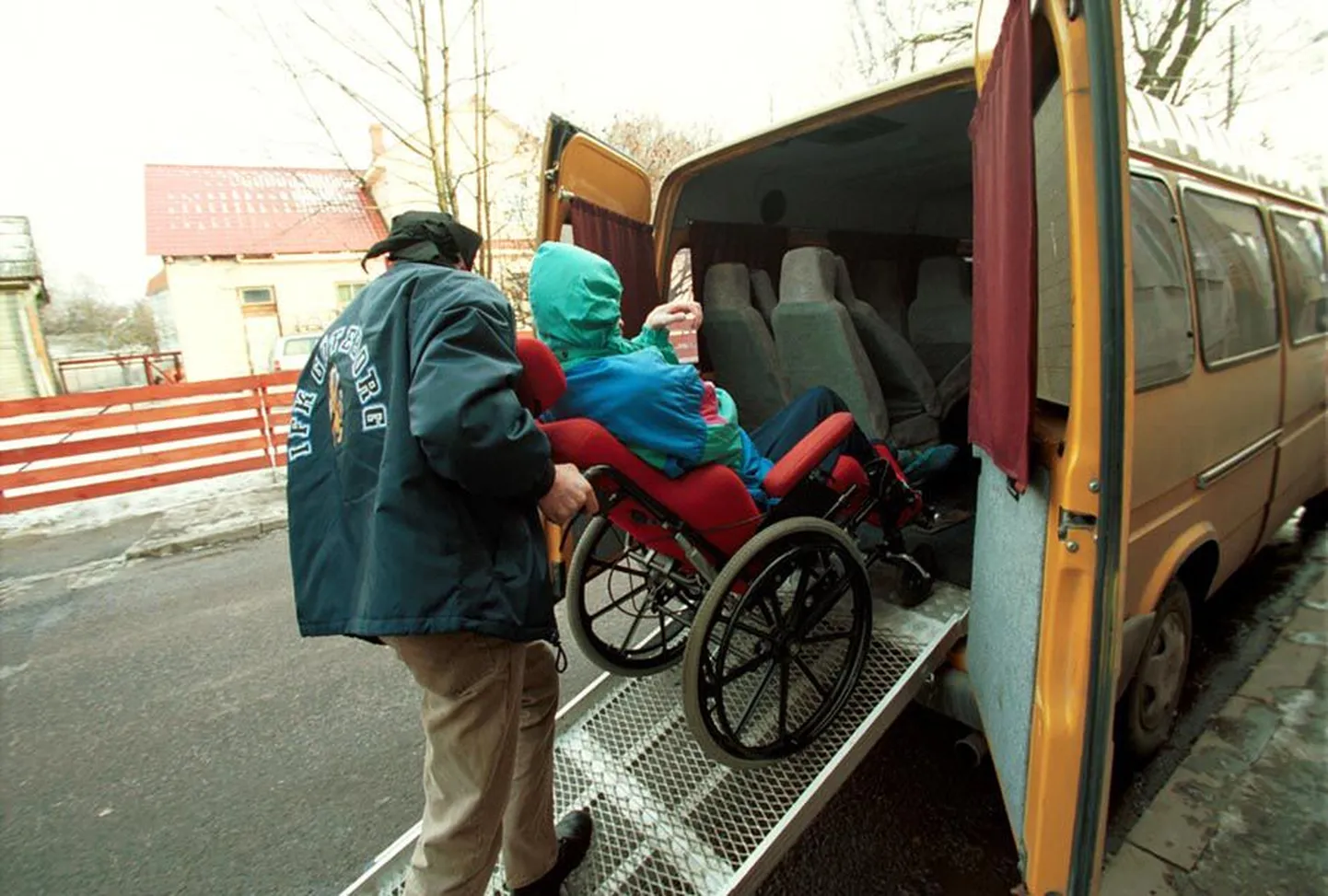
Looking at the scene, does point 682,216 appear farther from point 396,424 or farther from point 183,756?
point 183,756

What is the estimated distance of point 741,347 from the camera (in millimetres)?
4035

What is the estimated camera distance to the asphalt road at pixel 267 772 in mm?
2248

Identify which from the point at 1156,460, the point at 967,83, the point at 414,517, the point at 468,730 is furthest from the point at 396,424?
the point at 967,83

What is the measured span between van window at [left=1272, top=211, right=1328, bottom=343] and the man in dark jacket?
352 centimetres

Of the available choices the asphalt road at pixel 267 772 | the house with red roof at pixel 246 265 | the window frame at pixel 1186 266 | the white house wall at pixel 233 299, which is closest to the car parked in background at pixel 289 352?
the white house wall at pixel 233 299

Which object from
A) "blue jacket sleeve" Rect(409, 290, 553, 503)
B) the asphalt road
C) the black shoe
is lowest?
the asphalt road

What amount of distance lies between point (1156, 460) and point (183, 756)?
13.1ft

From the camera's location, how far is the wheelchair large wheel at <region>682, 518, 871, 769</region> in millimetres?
1912

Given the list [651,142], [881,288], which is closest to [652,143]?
[651,142]

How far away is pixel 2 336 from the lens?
15.5m

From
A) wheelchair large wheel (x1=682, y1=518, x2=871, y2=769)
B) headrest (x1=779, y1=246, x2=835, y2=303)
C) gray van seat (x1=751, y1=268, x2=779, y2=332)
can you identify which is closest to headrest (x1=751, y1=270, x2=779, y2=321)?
gray van seat (x1=751, y1=268, x2=779, y2=332)

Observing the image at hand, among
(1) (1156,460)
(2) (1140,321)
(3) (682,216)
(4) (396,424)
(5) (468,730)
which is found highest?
(3) (682,216)

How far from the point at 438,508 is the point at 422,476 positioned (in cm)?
8

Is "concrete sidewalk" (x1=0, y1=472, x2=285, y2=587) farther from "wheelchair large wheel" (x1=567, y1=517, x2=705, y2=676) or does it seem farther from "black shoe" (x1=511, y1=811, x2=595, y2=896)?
"black shoe" (x1=511, y1=811, x2=595, y2=896)
